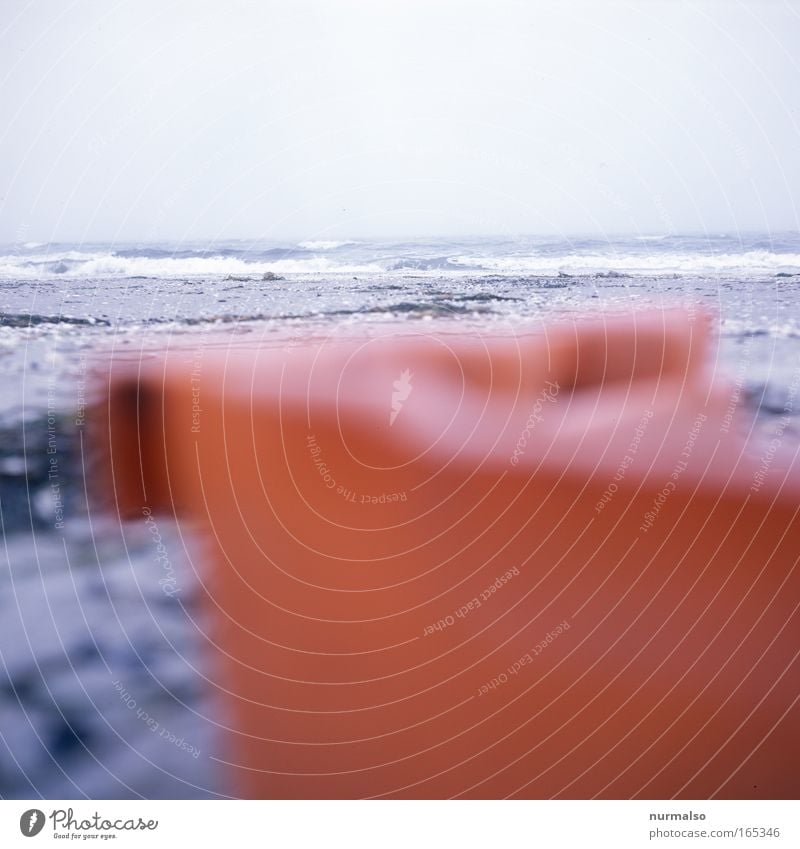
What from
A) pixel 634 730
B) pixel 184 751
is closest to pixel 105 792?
pixel 184 751

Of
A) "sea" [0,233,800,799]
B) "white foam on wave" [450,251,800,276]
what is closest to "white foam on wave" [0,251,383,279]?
"sea" [0,233,800,799]

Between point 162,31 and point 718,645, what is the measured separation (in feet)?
2.46

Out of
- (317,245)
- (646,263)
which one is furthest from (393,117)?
(646,263)

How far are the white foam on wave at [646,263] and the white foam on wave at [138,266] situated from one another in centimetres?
16

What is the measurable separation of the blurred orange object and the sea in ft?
0.09

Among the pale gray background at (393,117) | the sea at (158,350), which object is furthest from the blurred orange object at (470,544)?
the pale gray background at (393,117)

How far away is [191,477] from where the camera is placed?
0.60 meters

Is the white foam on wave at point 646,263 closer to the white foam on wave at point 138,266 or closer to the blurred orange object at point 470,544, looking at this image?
the blurred orange object at point 470,544

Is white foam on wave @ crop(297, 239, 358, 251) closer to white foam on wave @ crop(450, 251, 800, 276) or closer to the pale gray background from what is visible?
the pale gray background

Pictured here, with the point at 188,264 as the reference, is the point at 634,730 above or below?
below

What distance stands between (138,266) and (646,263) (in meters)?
0.47

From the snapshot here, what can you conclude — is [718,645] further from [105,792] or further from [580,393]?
[105,792]

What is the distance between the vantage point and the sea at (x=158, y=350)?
1.91 feet

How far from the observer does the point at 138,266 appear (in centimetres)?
61
